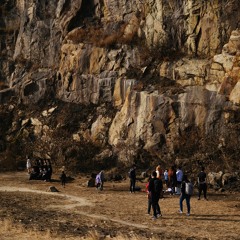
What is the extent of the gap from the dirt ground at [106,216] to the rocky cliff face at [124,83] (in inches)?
291

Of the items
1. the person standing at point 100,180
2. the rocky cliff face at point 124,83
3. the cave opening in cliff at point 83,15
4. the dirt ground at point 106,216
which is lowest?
the dirt ground at point 106,216

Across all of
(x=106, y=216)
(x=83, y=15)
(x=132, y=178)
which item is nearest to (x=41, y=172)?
(x=132, y=178)

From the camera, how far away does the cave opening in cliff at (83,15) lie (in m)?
41.9

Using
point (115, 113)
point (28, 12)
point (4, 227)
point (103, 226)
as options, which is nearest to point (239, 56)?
point (115, 113)

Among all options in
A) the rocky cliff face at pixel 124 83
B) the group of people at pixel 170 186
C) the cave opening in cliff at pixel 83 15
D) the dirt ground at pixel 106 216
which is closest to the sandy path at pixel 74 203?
the dirt ground at pixel 106 216

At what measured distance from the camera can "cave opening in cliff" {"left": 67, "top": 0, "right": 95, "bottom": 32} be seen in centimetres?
4188

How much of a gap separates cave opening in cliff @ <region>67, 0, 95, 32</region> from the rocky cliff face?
103 mm

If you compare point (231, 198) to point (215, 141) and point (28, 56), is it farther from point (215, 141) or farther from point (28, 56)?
point (28, 56)

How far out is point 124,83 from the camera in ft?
118

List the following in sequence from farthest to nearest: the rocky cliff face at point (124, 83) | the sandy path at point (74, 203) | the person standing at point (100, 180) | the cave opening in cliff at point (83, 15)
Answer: the cave opening in cliff at point (83, 15)
the rocky cliff face at point (124, 83)
the person standing at point (100, 180)
the sandy path at point (74, 203)

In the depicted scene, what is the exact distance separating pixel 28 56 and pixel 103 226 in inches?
1263

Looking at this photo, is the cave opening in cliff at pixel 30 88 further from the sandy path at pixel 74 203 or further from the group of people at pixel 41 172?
the sandy path at pixel 74 203

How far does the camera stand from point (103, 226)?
625 inches

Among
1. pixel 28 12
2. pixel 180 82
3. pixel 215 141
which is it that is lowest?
pixel 215 141
